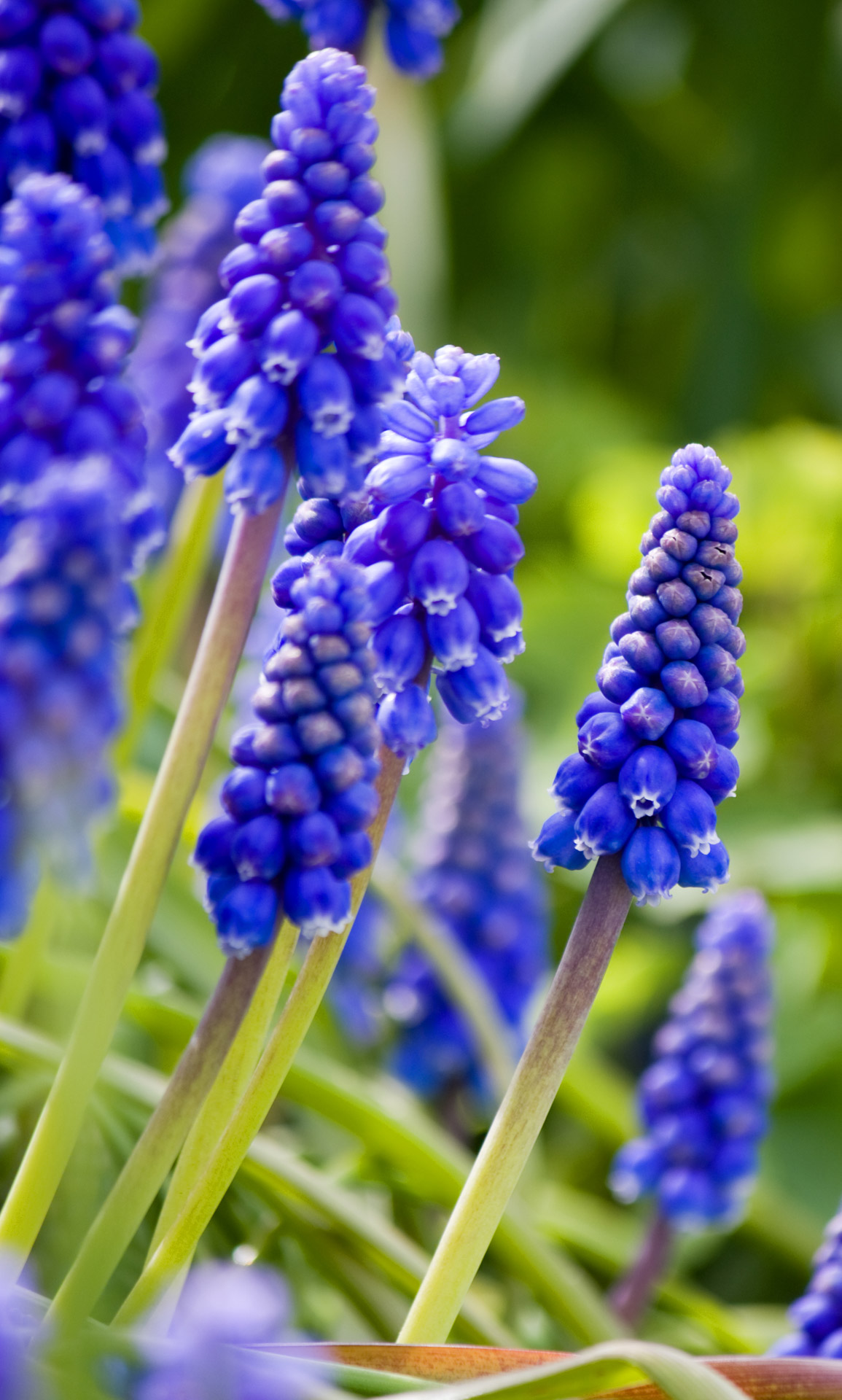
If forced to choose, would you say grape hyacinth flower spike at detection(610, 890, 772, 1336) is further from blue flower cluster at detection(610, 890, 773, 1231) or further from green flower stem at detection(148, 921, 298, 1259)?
green flower stem at detection(148, 921, 298, 1259)

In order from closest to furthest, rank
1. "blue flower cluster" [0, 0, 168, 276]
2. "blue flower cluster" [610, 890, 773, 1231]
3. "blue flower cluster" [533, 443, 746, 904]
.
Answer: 1. "blue flower cluster" [533, 443, 746, 904]
2. "blue flower cluster" [0, 0, 168, 276]
3. "blue flower cluster" [610, 890, 773, 1231]

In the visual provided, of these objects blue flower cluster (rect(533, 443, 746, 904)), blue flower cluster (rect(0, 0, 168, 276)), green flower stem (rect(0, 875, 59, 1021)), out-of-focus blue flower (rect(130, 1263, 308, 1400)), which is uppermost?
blue flower cluster (rect(0, 0, 168, 276))

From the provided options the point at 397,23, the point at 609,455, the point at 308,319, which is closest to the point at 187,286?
the point at 397,23

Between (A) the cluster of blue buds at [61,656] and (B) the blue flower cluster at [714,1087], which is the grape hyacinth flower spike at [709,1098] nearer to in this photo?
(B) the blue flower cluster at [714,1087]

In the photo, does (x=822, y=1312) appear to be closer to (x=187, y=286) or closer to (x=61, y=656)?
(x=61, y=656)

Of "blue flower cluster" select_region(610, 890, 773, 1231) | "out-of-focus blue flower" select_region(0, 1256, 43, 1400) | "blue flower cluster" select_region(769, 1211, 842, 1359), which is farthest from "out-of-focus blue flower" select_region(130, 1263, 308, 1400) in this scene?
"blue flower cluster" select_region(610, 890, 773, 1231)

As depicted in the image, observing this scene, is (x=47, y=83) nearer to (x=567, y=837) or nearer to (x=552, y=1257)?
(x=567, y=837)

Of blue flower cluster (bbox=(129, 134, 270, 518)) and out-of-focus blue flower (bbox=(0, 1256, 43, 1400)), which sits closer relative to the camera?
out-of-focus blue flower (bbox=(0, 1256, 43, 1400))
